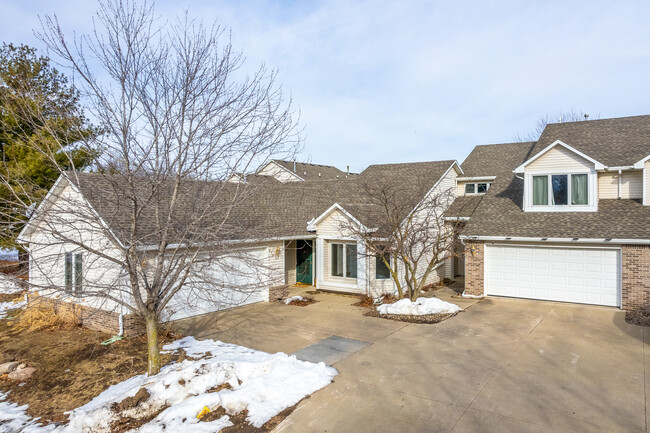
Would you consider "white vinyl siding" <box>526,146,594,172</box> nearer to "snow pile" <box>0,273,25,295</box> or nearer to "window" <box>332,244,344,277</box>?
"window" <box>332,244,344,277</box>

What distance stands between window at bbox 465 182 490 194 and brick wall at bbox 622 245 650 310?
8.19m

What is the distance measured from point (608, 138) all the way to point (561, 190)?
336 cm

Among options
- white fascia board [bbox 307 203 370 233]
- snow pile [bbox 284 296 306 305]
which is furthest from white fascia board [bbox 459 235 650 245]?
snow pile [bbox 284 296 306 305]

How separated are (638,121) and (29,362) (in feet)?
73.1

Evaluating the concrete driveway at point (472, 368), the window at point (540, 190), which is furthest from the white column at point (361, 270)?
the window at point (540, 190)

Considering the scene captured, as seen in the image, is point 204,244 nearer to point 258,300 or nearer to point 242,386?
point 242,386

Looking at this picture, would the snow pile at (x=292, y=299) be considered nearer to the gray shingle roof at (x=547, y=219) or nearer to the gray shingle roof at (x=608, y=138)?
the gray shingle roof at (x=547, y=219)

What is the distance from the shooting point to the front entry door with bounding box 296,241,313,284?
60.7 ft

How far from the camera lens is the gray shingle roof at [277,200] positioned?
8195mm

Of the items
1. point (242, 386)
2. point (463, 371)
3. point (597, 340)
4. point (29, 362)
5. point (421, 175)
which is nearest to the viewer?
point (242, 386)

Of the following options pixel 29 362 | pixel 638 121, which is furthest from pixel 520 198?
pixel 29 362

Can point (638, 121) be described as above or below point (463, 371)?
above

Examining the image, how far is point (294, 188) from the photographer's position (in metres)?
20.3

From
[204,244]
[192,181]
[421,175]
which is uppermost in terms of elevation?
[421,175]
